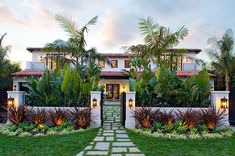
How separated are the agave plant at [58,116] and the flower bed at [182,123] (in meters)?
2.85

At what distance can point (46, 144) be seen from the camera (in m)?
8.33

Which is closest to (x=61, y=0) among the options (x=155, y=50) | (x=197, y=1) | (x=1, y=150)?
(x=155, y=50)

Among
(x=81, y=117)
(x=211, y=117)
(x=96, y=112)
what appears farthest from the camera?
(x=96, y=112)

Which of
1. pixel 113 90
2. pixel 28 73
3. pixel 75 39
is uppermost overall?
pixel 75 39

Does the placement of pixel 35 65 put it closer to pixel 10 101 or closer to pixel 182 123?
pixel 10 101

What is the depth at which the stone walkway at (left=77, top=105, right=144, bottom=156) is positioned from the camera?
7.42 meters

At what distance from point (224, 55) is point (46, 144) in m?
22.5

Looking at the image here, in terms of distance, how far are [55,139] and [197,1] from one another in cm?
988

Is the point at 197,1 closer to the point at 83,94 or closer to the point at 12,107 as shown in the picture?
the point at 83,94

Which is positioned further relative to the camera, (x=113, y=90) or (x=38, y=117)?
(x=113, y=90)

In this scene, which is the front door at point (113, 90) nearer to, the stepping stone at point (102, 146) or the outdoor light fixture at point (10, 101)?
the outdoor light fixture at point (10, 101)

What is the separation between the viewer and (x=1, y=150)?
7602mm

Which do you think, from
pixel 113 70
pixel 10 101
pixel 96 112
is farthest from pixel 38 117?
pixel 113 70

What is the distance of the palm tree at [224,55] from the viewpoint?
1049 inches
